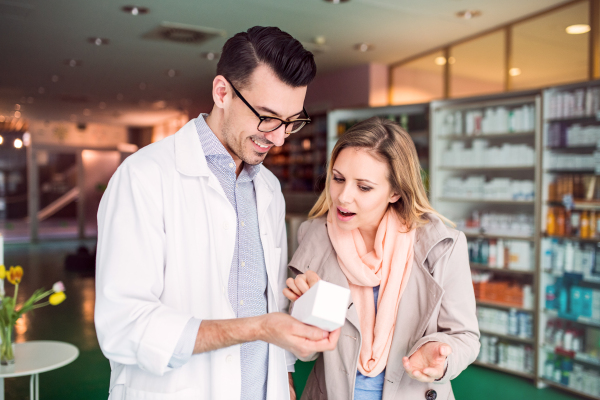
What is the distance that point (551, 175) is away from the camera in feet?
13.5

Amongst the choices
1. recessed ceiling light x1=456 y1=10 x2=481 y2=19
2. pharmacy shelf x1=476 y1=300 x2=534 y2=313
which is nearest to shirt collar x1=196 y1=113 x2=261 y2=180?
pharmacy shelf x1=476 y1=300 x2=534 y2=313

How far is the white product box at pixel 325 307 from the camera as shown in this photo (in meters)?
1.04

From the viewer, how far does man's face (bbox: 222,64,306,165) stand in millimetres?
1401

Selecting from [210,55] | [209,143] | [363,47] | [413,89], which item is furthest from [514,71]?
[209,143]

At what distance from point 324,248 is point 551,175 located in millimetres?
3264

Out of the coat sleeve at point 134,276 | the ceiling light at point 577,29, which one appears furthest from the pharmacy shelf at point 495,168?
the coat sleeve at point 134,276

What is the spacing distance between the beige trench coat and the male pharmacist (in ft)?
0.70

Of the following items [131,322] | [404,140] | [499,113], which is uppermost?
[499,113]

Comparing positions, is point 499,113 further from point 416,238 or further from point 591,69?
point 416,238

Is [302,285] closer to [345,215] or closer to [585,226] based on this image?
[345,215]

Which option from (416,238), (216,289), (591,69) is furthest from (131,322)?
(591,69)

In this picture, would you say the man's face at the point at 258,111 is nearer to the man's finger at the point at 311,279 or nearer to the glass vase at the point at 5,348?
the man's finger at the point at 311,279

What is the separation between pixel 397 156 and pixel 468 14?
186 inches

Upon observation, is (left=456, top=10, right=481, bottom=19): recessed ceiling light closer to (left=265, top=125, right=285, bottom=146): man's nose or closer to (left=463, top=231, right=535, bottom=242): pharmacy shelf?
(left=463, top=231, right=535, bottom=242): pharmacy shelf
